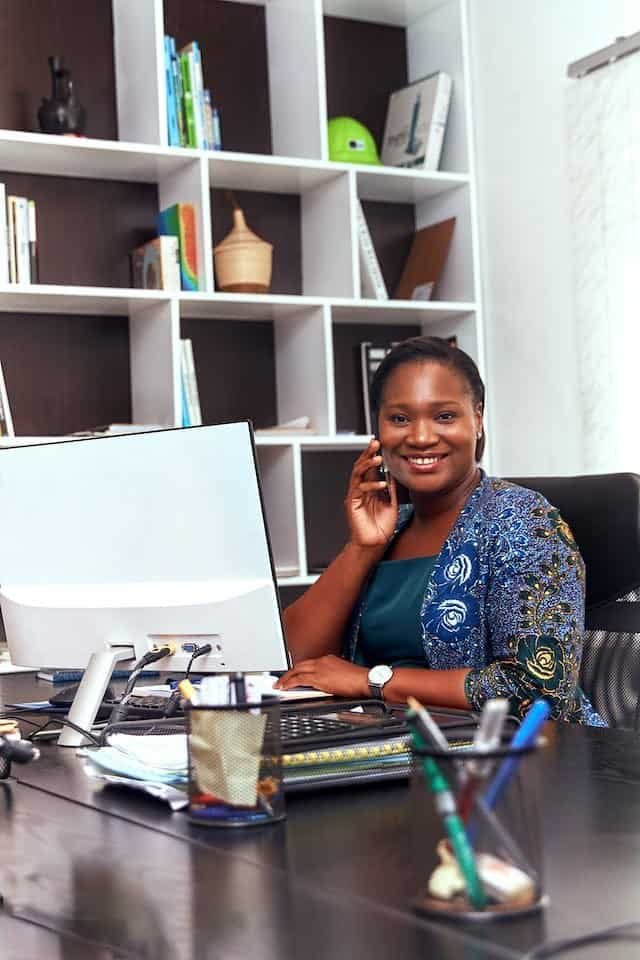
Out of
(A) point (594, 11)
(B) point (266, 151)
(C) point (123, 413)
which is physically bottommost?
(C) point (123, 413)

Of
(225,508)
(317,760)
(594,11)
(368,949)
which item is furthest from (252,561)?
(594,11)

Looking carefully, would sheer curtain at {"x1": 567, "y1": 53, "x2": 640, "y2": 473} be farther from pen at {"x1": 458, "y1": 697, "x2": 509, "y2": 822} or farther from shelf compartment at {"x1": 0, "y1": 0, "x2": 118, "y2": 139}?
pen at {"x1": 458, "y1": 697, "x2": 509, "y2": 822}

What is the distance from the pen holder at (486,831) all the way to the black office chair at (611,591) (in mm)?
1256

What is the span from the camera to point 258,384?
3865 millimetres

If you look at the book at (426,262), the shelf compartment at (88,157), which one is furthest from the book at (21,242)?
the book at (426,262)

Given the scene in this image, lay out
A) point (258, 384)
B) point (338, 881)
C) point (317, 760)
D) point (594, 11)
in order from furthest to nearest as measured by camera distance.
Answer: point (258, 384), point (594, 11), point (317, 760), point (338, 881)

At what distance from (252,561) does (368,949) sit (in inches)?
33.4

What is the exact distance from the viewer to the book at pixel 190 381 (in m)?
3.49

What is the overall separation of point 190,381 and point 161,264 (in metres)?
0.31

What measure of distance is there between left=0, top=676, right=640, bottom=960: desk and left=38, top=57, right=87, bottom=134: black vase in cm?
253

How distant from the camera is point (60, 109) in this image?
3418 millimetres

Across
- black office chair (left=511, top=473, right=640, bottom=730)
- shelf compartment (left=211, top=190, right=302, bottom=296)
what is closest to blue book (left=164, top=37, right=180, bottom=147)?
shelf compartment (left=211, top=190, right=302, bottom=296)

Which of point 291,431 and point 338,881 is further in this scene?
point 291,431

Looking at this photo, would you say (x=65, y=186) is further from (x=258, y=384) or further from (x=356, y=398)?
(x=356, y=398)
